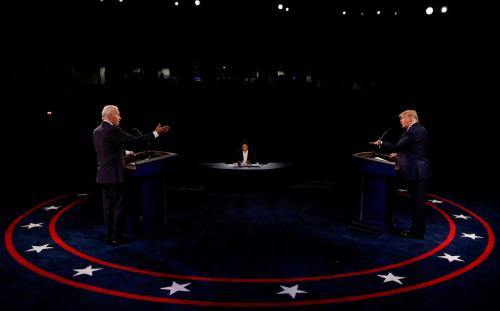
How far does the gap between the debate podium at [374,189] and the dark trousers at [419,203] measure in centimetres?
38

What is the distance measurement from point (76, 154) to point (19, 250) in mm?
7066

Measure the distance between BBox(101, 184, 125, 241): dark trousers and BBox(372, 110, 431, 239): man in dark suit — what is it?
4225mm

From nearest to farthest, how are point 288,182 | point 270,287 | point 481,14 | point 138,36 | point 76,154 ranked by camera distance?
point 270,287, point 288,182, point 481,14, point 76,154, point 138,36

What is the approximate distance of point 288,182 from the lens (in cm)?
964

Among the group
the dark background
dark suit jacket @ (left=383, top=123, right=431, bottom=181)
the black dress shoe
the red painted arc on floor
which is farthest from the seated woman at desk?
the red painted arc on floor

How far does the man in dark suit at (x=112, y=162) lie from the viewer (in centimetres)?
534

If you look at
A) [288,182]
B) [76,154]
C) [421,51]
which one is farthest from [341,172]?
[76,154]

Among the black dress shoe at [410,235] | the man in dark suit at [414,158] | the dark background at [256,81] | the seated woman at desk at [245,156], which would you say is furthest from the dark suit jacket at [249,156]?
the black dress shoe at [410,235]

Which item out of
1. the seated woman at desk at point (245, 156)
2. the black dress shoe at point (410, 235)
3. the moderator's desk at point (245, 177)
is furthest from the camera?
the seated woman at desk at point (245, 156)

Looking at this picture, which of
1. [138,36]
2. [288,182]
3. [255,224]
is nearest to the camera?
[255,224]

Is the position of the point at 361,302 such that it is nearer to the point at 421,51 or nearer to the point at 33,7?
the point at 421,51

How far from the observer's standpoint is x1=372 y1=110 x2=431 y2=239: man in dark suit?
5.67 metres

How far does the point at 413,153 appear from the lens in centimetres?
577

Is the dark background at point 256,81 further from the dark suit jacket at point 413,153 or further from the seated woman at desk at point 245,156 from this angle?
the dark suit jacket at point 413,153
